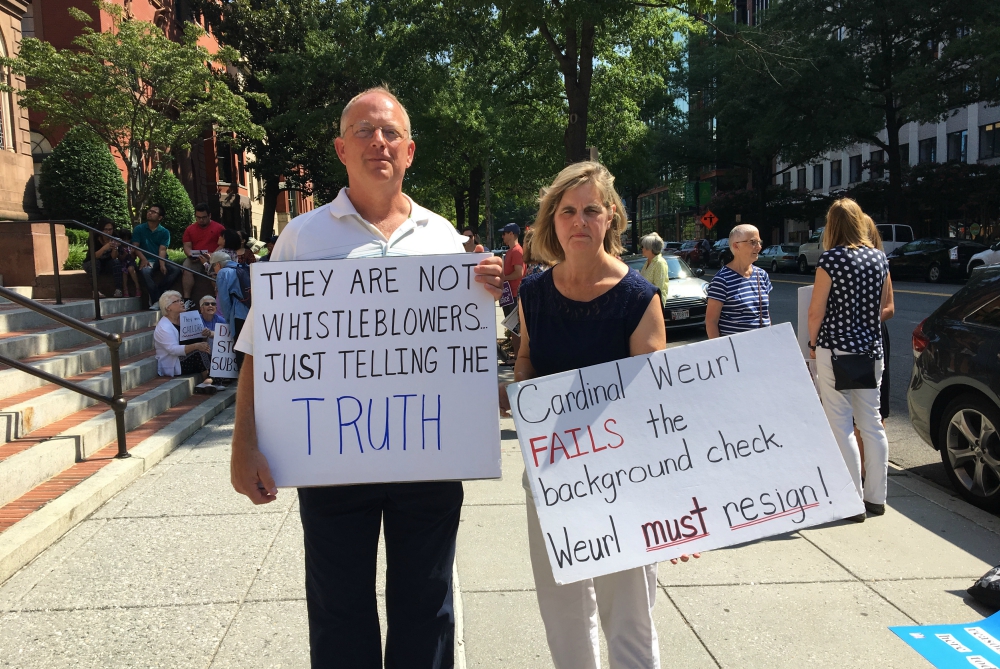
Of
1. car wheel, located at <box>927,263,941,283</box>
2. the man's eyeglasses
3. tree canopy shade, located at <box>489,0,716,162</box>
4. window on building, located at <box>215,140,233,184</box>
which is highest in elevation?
window on building, located at <box>215,140,233,184</box>

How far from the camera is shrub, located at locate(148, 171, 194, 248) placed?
21781mm

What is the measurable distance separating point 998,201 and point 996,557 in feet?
121

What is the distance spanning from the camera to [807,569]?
13.8 ft

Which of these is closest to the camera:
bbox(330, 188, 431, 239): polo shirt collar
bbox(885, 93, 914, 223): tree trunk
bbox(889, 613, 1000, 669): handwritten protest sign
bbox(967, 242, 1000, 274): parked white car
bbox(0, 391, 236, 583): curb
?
bbox(330, 188, 431, 239): polo shirt collar

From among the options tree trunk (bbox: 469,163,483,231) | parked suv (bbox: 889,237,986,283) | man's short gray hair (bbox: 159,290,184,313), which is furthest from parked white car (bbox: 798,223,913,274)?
man's short gray hair (bbox: 159,290,184,313)

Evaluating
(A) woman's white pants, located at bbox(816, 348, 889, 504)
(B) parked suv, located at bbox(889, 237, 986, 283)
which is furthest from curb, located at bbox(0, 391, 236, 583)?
(B) parked suv, located at bbox(889, 237, 986, 283)

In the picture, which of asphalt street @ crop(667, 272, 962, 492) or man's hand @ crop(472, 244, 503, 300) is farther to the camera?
asphalt street @ crop(667, 272, 962, 492)

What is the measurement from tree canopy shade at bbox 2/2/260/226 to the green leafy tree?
14.4 inches

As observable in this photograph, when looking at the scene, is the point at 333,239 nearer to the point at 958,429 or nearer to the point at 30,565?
the point at 30,565

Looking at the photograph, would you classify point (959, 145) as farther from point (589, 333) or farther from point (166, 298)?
point (589, 333)

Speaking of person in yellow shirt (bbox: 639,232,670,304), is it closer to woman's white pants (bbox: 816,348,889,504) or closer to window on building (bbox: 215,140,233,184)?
woman's white pants (bbox: 816,348,889,504)

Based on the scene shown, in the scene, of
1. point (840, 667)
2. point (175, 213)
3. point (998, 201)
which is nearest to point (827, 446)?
point (840, 667)

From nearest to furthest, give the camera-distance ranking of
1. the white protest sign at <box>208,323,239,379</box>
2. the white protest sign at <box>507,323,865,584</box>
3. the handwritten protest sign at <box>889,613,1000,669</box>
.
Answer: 1. the white protest sign at <box>507,323,865,584</box>
2. the handwritten protest sign at <box>889,613,1000,669</box>
3. the white protest sign at <box>208,323,239,379</box>

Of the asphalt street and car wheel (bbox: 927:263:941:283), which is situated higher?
car wheel (bbox: 927:263:941:283)
